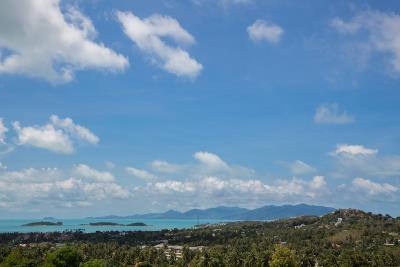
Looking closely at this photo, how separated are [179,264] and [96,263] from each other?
4556 centimetres

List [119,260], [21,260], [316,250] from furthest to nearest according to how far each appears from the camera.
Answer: [316,250] < [119,260] < [21,260]

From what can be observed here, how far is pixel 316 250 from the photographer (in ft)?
629

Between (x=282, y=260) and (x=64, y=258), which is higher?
(x=64, y=258)

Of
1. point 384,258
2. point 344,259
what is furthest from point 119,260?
point 384,258

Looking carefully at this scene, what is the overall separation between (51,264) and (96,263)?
1193 cm

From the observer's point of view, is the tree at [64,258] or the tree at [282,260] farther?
the tree at [282,260]

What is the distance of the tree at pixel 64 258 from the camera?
4983 inches

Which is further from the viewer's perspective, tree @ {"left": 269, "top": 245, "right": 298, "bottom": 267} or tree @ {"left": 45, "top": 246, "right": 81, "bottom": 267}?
tree @ {"left": 269, "top": 245, "right": 298, "bottom": 267}

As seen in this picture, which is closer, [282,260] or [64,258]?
[64,258]

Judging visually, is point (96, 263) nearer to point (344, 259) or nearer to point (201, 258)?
point (201, 258)

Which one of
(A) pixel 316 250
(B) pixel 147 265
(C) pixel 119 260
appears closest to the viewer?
(B) pixel 147 265

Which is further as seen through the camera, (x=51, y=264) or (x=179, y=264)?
(x=179, y=264)

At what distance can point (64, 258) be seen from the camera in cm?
12988

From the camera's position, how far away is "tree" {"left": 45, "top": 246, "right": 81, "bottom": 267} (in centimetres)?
12656
